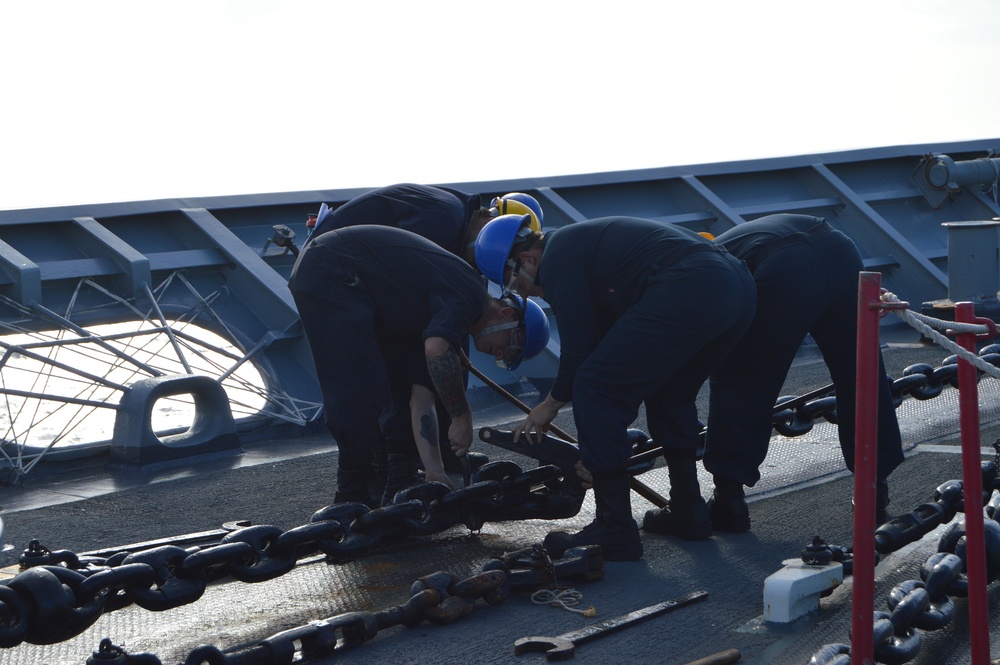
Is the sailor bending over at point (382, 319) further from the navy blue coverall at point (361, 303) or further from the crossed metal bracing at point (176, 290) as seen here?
the crossed metal bracing at point (176, 290)

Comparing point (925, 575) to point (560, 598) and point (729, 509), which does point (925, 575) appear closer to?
point (560, 598)

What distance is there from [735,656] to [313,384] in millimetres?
4438

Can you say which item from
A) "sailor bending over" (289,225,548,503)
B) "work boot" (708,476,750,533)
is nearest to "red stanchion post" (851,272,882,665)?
"work boot" (708,476,750,533)

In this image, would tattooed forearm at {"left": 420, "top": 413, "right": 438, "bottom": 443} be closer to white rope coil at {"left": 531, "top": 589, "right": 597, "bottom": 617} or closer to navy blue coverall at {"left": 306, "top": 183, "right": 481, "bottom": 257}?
navy blue coverall at {"left": 306, "top": 183, "right": 481, "bottom": 257}

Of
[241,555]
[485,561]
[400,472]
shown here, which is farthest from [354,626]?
[400,472]

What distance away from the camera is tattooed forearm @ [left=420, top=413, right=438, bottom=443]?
14.4 feet

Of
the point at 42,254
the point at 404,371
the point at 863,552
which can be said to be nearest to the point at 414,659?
the point at 863,552

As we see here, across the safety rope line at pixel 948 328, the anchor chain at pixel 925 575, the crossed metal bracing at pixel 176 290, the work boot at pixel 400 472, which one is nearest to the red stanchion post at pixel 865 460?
the safety rope line at pixel 948 328

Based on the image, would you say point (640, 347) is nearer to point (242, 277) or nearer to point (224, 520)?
point (224, 520)

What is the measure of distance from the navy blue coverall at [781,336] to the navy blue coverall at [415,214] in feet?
3.93

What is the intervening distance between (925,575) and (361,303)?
88.6 inches

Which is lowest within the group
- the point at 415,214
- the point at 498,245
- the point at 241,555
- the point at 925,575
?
the point at 925,575

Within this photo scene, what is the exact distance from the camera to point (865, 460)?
215 centimetres

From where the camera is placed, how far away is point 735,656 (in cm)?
279
